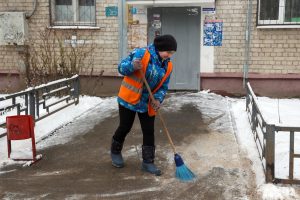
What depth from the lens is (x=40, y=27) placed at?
11062mm

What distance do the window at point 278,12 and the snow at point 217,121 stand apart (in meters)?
1.88

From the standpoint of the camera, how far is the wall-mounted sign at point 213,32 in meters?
10.2

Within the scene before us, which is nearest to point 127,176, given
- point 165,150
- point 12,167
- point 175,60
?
point 165,150

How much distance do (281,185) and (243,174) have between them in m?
0.52

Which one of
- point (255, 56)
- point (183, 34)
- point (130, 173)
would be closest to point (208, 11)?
point (183, 34)

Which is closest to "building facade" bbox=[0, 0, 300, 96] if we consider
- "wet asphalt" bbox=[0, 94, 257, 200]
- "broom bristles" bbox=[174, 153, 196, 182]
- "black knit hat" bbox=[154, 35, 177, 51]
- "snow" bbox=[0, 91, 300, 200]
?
"snow" bbox=[0, 91, 300, 200]

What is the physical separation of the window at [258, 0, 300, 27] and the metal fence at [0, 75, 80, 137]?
4.82m

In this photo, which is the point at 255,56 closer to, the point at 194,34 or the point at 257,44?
the point at 257,44

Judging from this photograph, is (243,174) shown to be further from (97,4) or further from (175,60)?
(97,4)

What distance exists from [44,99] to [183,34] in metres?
4.52

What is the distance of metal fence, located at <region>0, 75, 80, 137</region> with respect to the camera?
641cm

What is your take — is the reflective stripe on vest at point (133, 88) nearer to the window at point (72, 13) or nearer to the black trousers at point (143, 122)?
the black trousers at point (143, 122)

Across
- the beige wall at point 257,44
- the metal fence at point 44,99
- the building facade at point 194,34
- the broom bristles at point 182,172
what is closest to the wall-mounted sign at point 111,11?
the building facade at point 194,34

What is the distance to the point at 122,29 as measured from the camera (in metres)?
10.6
